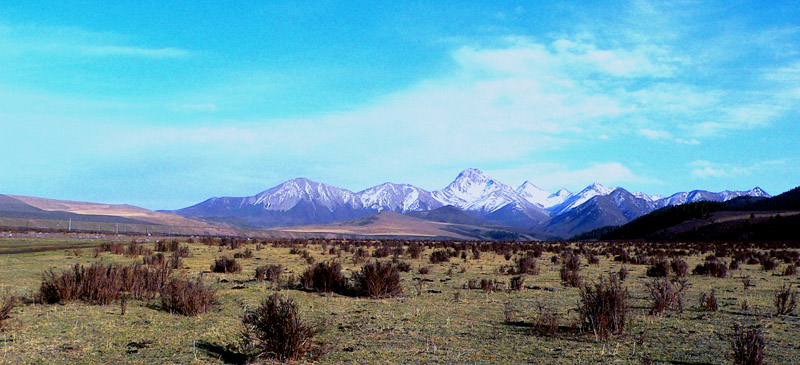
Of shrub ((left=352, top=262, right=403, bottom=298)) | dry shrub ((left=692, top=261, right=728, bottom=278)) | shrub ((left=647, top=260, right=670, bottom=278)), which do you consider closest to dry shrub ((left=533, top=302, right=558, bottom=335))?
shrub ((left=352, top=262, right=403, bottom=298))

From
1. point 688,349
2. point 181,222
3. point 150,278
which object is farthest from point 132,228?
point 688,349

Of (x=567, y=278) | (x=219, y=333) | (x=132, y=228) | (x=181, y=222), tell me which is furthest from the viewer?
(x=181, y=222)

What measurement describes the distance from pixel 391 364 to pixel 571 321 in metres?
4.72

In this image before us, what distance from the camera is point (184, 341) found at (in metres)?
8.62

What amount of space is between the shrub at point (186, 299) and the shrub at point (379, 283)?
412cm

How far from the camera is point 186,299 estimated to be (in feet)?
35.2

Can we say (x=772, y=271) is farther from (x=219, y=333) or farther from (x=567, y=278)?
(x=219, y=333)

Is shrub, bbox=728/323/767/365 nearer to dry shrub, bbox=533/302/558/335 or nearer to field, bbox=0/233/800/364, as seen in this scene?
field, bbox=0/233/800/364

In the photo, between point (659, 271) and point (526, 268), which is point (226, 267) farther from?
point (659, 271)

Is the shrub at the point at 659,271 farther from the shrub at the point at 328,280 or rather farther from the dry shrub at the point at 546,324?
the shrub at the point at 328,280

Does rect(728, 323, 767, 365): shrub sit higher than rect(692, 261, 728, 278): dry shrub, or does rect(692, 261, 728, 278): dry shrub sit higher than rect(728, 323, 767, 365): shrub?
rect(728, 323, 767, 365): shrub

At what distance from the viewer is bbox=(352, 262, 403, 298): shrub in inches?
547

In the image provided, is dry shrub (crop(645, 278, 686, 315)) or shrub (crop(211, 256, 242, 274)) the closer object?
dry shrub (crop(645, 278, 686, 315))

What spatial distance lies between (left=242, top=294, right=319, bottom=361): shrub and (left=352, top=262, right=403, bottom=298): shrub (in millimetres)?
5915
